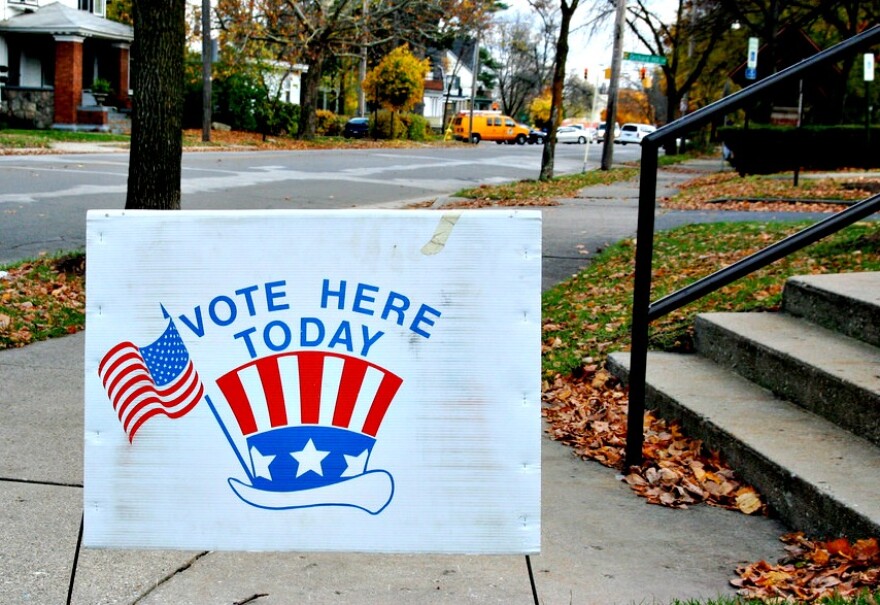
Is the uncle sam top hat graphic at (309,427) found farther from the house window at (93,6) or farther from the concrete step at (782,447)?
the house window at (93,6)

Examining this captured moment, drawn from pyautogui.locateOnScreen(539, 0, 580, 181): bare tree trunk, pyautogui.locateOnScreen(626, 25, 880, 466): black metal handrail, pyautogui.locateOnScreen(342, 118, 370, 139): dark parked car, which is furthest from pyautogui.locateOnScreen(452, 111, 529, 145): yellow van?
pyautogui.locateOnScreen(626, 25, 880, 466): black metal handrail

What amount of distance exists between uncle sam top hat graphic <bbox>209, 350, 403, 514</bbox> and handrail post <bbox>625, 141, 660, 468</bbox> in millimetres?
1645

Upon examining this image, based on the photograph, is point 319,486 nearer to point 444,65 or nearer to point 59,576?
point 59,576

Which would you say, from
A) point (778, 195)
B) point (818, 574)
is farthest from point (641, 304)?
point (778, 195)

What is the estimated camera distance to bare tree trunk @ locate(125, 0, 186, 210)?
7.90 meters

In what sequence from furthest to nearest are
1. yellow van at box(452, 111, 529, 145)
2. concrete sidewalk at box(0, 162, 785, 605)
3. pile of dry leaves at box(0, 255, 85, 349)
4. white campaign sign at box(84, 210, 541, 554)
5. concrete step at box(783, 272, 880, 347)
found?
yellow van at box(452, 111, 529, 145) → pile of dry leaves at box(0, 255, 85, 349) → concrete step at box(783, 272, 880, 347) → concrete sidewalk at box(0, 162, 785, 605) → white campaign sign at box(84, 210, 541, 554)

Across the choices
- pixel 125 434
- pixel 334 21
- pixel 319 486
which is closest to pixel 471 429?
pixel 319 486

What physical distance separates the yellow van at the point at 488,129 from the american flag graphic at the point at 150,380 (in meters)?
66.0

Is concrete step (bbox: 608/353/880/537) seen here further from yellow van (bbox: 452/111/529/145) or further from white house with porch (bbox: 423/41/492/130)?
white house with porch (bbox: 423/41/492/130)

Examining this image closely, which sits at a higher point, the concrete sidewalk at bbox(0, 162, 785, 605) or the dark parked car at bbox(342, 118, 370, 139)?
the dark parked car at bbox(342, 118, 370, 139)

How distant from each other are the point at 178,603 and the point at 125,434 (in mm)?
596

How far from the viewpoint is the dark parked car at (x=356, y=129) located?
5309 cm

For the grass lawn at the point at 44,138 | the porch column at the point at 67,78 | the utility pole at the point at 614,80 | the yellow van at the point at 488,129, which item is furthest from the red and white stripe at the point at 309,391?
the yellow van at the point at 488,129

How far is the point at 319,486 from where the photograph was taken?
280 centimetres
